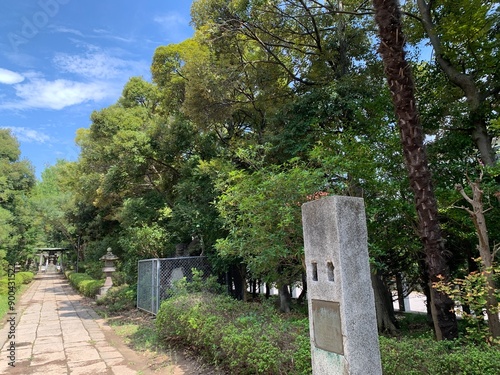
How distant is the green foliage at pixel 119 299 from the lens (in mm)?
10621

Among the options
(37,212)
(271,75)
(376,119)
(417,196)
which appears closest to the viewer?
(417,196)

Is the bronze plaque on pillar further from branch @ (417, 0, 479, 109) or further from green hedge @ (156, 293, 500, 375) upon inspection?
branch @ (417, 0, 479, 109)

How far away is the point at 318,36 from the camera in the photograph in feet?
28.8

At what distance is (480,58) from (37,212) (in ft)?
85.6

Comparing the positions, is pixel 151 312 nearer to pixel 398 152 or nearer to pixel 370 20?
pixel 398 152

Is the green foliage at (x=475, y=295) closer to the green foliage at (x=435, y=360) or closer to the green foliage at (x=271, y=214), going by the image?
the green foliage at (x=435, y=360)

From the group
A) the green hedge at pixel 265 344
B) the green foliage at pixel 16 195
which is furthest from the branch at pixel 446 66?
the green foliage at pixel 16 195

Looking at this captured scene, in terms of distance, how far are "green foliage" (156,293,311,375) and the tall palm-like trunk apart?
174 cm

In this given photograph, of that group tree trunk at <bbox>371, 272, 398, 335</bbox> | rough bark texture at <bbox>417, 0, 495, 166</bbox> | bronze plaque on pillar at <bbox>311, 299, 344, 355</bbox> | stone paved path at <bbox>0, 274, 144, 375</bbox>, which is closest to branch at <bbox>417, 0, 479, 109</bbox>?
rough bark texture at <bbox>417, 0, 495, 166</bbox>

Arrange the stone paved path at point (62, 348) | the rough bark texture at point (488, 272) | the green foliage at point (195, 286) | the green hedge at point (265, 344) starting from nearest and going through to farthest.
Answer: the green hedge at point (265, 344), the rough bark texture at point (488, 272), the stone paved path at point (62, 348), the green foliage at point (195, 286)

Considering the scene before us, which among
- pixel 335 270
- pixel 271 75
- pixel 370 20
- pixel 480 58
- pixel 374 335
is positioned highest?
pixel 370 20

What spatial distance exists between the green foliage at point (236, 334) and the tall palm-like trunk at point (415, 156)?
5.70ft

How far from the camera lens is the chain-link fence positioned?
842cm

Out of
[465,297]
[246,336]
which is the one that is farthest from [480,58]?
[246,336]
